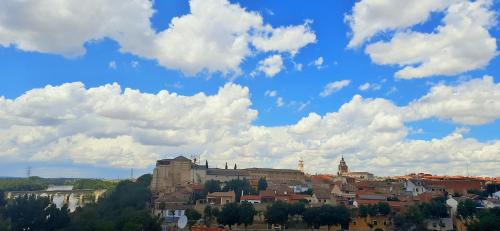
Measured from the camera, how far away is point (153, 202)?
78375 millimetres

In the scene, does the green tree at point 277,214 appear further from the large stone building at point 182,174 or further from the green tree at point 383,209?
the large stone building at point 182,174

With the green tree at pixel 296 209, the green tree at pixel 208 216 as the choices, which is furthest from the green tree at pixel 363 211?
the green tree at pixel 208 216

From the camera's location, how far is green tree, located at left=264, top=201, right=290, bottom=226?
5600 centimetres

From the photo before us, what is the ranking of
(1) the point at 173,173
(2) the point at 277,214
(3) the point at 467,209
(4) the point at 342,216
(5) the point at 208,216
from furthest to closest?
(1) the point at 173,173, (5) the point at 208,216, (3) the point at 467,209, (2) the point at 277,214, (4) the point at 342,216

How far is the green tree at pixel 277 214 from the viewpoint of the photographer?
56000mm

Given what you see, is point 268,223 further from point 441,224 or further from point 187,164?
point 187,164

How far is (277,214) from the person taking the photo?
56.0m

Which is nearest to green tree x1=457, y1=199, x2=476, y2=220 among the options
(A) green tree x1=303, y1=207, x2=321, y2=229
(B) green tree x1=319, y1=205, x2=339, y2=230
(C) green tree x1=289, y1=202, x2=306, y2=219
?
(B) green tree x1=319, y1=205, x2=339, y2=230

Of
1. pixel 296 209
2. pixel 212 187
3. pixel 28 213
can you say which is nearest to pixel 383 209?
pixel 296 209

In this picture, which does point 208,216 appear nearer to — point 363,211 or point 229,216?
point 229,216

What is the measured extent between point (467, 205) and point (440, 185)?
37244 millimetres

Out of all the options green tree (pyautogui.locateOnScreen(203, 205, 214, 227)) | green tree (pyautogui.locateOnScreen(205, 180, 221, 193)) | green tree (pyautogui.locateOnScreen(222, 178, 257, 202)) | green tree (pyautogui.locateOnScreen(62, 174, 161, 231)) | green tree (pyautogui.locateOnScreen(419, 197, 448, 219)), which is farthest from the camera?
green tree (pyautogui.locateOnScreen(205, 180, 221, 193))

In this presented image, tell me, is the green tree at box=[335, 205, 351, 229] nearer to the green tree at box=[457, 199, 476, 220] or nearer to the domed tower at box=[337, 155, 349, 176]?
the green tree at box=[457, 199, 476, 220]

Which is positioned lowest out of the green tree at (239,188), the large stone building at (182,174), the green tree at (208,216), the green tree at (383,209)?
the green tree at (208,216)
